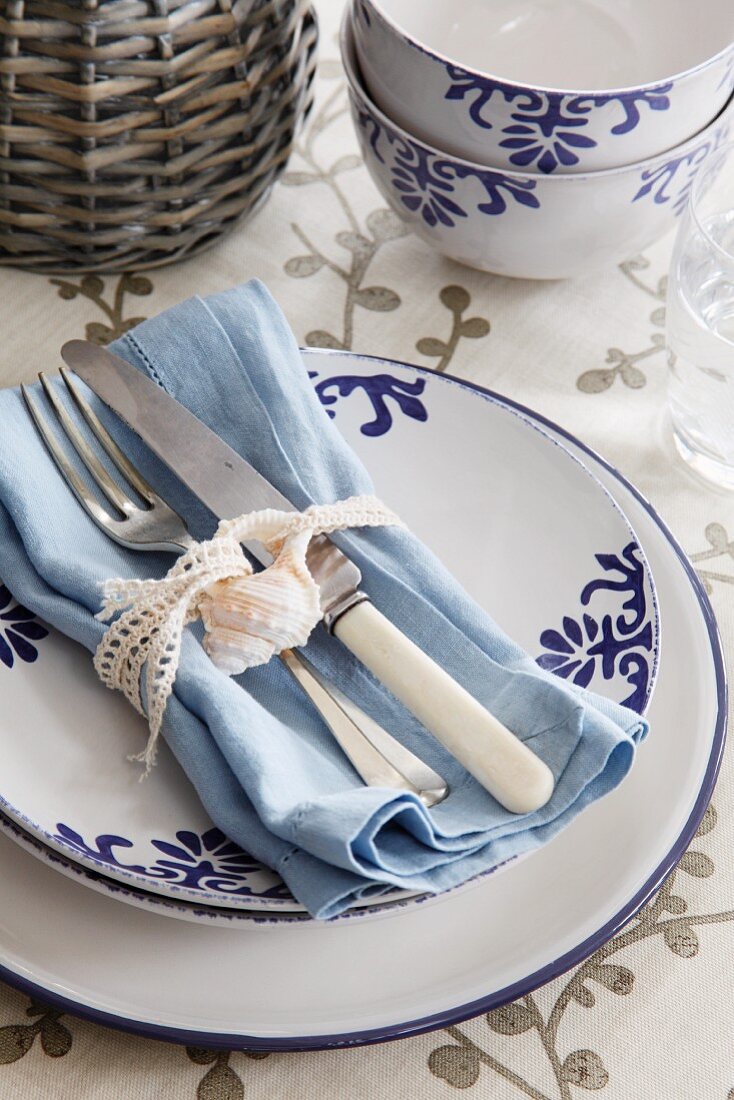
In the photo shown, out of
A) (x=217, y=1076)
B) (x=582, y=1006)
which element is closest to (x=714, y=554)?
(x=582, y=1006)

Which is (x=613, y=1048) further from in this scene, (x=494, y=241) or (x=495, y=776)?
(x=494, y=241)

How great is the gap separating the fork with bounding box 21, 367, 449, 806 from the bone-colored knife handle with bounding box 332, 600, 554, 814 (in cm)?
2

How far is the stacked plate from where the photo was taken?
0.44m

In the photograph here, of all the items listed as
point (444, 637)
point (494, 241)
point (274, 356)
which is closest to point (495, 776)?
point (444, 637)

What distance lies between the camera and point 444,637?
19.9 inches

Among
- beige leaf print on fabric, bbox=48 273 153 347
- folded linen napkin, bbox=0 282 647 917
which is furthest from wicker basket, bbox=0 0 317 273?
folded linen napkin, bbox=0 282 647 917

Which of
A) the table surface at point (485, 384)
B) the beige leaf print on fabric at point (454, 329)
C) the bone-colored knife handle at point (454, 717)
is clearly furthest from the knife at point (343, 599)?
the beige leaf print on fabric at point (454, 329)

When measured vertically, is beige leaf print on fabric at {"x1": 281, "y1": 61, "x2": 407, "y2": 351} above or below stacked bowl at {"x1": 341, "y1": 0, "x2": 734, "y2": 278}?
below

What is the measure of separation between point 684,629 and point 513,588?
0.08 m

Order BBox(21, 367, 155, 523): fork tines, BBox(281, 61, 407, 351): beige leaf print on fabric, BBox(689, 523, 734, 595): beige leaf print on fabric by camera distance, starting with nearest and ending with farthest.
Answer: BBox(21, 367, 155, 523): fork tines < BBox(689, 523, 734, 595): beige leaf print on fabric < BBox(281, 61, 407, 351): beige leaf print on fabric

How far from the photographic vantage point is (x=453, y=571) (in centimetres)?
58

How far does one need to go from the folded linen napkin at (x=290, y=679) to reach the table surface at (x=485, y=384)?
3.8 inches

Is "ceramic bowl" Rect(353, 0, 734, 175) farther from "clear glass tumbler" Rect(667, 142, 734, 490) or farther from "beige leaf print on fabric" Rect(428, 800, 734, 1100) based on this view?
"beige leaf print on fabric" Rect(428, 800, 734, 1100)

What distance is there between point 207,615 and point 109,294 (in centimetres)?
34
